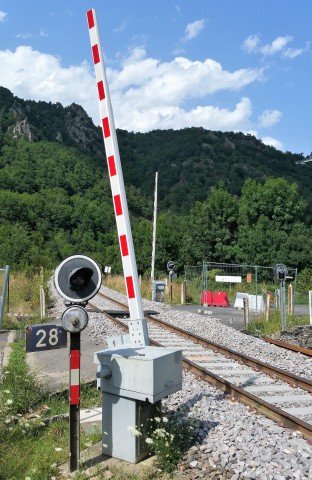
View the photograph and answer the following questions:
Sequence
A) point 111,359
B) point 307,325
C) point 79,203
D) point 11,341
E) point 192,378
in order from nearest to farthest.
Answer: point 111,359
point 192,378
point 11,341
point 307,325
point 79,203

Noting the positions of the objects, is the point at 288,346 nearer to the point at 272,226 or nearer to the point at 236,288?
the point at 236,288

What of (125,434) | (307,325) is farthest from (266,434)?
(307,325)

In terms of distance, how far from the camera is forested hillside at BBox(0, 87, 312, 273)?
44.1 metres

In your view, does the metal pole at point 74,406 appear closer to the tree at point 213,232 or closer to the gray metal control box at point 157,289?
the gray metal control box at point 157,289

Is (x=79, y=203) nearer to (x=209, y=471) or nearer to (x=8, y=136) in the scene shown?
(x=8, y=136)

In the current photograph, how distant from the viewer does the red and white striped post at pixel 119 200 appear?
210 inches

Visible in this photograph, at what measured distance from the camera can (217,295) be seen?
2186 cm

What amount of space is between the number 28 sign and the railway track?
3.01 meters

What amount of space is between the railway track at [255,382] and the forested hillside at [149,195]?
2237cm

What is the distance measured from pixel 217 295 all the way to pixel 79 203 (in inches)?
2478

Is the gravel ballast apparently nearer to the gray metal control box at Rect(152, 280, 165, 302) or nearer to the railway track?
the railway track

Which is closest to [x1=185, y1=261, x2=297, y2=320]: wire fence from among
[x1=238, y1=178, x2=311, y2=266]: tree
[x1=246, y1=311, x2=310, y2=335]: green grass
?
[x1=246, y1=311, x2=310, y2=335]: green grass

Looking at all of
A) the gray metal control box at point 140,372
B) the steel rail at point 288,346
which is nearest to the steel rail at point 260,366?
the steel rail at point 288,346

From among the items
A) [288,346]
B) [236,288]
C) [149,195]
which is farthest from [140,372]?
[149,195]
